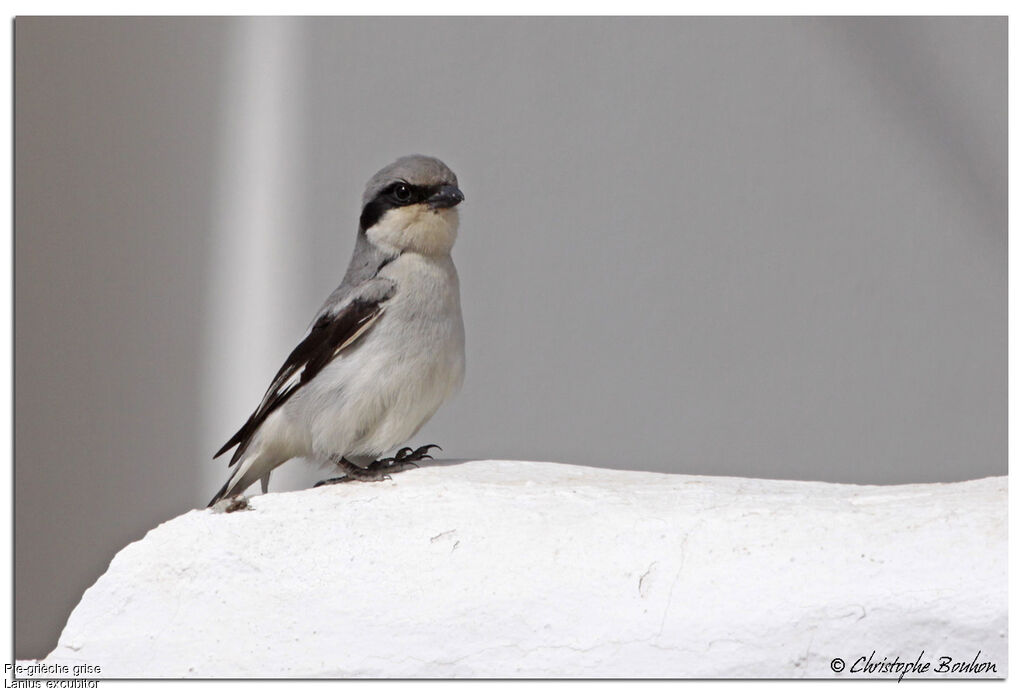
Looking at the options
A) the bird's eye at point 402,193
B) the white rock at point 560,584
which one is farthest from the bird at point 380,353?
the white rock at point 560,584

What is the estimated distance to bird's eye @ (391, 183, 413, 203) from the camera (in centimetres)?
402

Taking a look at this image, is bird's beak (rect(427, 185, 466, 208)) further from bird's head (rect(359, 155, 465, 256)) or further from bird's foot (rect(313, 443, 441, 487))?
bird's foot (rect(313, 443, 441, 487))

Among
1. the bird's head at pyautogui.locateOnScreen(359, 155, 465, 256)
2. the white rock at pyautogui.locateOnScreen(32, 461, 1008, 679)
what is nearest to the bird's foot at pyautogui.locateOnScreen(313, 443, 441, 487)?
the white rock at pyautogui.locateOnScreen(32, 461, 1008, 679)

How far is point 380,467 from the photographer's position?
3900mm

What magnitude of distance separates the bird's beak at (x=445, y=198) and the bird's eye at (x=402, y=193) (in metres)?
0.07

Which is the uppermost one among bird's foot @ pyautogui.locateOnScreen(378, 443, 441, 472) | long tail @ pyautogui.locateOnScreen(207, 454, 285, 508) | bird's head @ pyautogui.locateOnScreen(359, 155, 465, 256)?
bird's head @ pyautogui.locateOnScreen(359, 155, 465, 256)

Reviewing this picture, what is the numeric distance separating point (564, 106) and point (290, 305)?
168cm

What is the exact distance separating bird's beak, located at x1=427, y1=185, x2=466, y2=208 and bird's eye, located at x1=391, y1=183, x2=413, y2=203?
69 mm

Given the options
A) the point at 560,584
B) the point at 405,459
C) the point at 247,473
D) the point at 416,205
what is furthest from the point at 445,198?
the point at 560,584

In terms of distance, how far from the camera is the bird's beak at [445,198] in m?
3.97

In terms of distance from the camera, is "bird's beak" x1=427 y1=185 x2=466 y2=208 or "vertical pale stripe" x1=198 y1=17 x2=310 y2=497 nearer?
"bird's beak" x1=427 y1=185 x2=466 y2=208

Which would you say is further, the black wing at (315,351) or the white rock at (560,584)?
the black wing at (315,351)

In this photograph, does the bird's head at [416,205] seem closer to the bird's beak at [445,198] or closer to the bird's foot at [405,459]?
the bird's beak at [445,198]

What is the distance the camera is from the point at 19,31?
5.62 meters
